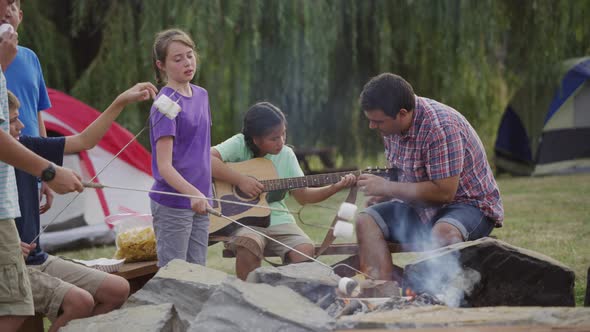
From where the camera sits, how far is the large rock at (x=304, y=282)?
3.39 m

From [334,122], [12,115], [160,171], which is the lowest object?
[334,122]

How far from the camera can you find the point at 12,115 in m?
3.51

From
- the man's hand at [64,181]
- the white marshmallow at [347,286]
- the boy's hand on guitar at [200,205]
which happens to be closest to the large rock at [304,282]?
the white marshmallow at [347,286]

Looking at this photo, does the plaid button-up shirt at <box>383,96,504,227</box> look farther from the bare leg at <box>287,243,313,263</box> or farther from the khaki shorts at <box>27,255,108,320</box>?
the khaki shorts at <box>27,255,108,320</box>

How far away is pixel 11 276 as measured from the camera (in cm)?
302

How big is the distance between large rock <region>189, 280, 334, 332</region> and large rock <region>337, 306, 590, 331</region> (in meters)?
0.12

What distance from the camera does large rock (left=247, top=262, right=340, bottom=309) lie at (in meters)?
3.39

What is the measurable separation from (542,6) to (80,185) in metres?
8.61

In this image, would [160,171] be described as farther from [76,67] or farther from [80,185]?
[76,67]

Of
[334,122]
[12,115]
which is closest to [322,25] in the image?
[334,122]

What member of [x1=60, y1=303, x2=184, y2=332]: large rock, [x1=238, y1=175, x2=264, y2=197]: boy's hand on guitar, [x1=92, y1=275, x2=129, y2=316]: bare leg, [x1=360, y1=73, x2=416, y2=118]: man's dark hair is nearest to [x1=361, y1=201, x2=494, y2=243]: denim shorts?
[x1=360, y1=73, x2=416, y2=118]: man's dark hair

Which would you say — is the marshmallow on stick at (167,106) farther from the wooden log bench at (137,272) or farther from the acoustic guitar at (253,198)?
the acoustic guitar at (253,198)

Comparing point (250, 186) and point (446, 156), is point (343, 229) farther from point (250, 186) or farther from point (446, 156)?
point (250, 186)

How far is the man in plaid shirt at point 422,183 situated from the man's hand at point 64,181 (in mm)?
1813
